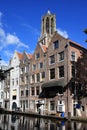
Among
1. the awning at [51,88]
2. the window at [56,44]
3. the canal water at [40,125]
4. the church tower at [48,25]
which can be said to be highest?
the church tower at [48,25]

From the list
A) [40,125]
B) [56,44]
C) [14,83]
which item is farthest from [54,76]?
[40,125]

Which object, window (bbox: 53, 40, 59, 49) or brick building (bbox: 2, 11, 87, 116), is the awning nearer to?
brick building (bbox: 2, 11, 87, 116)

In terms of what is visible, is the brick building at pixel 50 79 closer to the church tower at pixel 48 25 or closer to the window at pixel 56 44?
the window at pixel 56 44

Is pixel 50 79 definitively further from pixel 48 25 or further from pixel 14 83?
pixel 48 25

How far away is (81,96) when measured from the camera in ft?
150

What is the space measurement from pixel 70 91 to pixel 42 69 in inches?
429

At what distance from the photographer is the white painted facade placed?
6341 centimetres

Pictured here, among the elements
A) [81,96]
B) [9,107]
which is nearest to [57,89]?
[81,96]

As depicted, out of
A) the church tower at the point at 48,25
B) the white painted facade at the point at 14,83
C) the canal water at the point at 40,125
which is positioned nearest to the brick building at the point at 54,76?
the white painted facade at the point at 14,83

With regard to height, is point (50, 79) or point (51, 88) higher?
point (50, 79)

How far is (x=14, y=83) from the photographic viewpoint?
6506 centimetres

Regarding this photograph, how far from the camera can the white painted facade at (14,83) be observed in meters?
63.4

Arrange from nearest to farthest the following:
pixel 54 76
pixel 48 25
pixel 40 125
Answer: pixel 40 125 < pixel 54 76 < pixel 48 25

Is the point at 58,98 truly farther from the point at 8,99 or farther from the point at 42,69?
the point at 8,99
